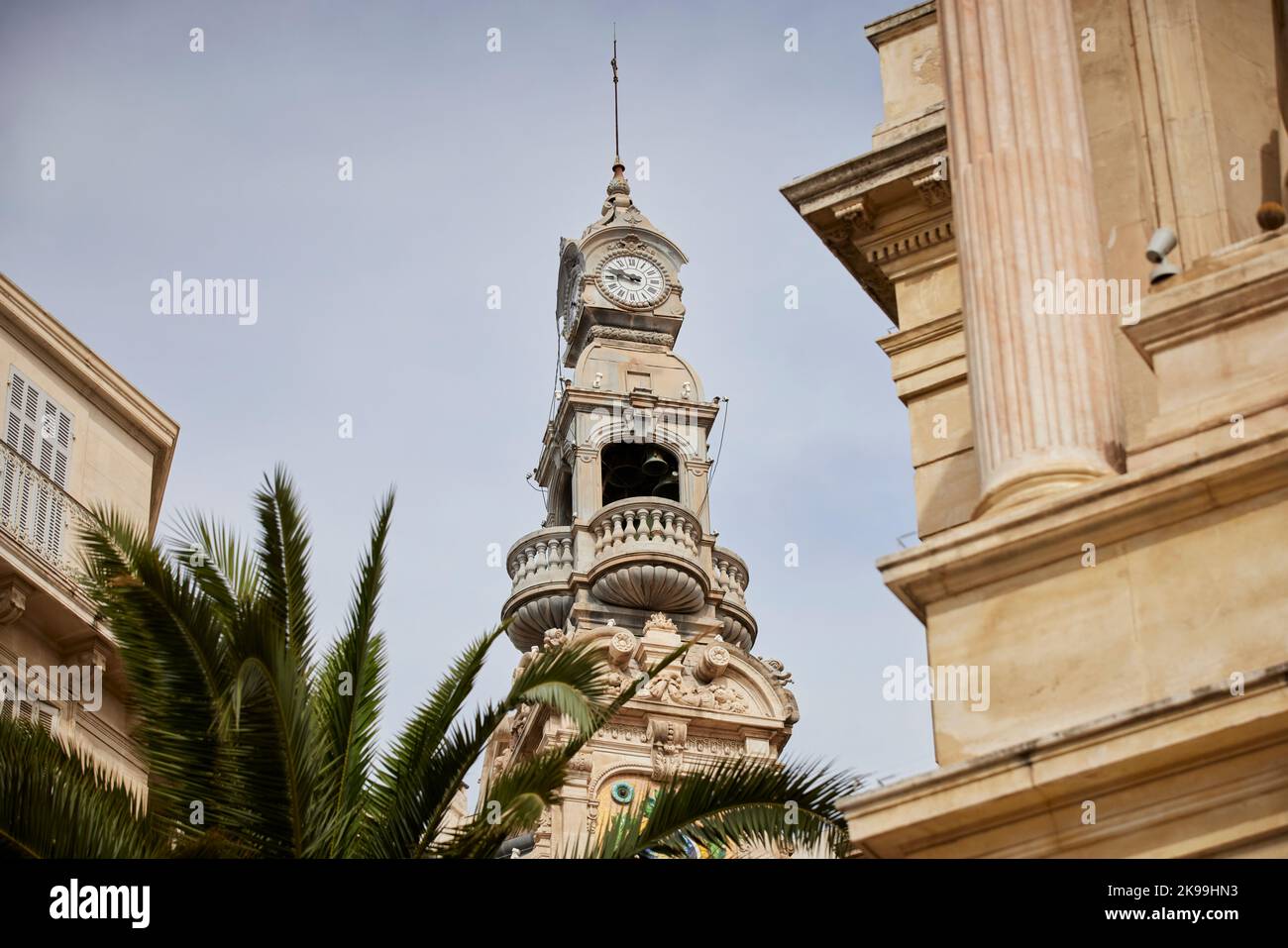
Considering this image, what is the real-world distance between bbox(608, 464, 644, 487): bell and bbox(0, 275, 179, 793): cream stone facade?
2864cm

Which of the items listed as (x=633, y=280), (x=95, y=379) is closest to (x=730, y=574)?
(x=633, y=280)

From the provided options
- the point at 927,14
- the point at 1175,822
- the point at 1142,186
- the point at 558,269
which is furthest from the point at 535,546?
the point at 1175,822

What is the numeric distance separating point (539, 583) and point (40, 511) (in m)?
28.9

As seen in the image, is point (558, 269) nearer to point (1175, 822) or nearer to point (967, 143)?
point (967, 143)

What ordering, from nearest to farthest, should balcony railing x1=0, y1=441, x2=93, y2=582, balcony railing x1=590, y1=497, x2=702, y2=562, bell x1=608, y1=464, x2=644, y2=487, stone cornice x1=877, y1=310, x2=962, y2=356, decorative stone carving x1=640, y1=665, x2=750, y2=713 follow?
stone cornice x1=877, y1=310, x2=962, y2=356, balcony railing x1=0, y1=441, x2=93, y2=582, decorative stone carving x1=640, y1=665, x2=750, y2=713, balcony railing x1=590, y1=497, x2=702, y2=562, bell x1=608, y1=464, x2=644, y2=487

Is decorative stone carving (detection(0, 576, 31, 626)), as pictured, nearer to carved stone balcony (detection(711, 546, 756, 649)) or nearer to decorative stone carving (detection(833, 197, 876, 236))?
decorative stone carving (detection(833, 197, 876, 236))

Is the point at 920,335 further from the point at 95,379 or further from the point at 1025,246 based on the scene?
the point at 95,379

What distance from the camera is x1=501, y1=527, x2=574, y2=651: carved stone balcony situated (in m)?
58.8

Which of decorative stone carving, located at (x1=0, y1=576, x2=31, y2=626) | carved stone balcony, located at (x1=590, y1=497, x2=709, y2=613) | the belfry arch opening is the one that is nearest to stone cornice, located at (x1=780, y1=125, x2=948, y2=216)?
decorative stone carving, located at (x1=0, y1=576, x2=31, y2=626)

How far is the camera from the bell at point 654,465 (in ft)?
204

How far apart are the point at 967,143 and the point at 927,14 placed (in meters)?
4.93

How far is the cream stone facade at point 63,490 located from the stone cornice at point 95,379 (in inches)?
0.5

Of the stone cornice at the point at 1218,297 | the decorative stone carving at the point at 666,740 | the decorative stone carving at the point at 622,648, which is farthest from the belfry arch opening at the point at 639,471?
the stone cornice at the point at 1218,297

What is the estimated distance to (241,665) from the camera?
1741cm
